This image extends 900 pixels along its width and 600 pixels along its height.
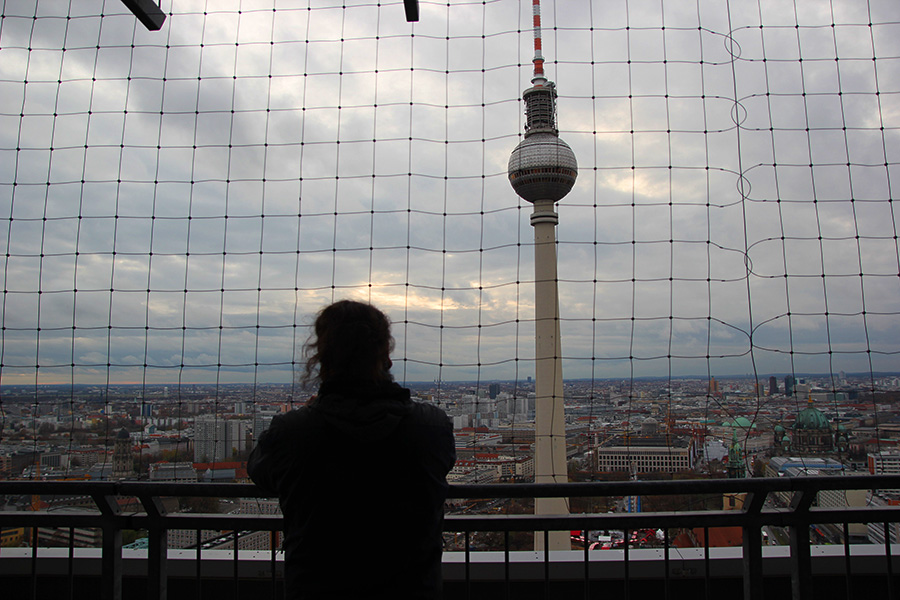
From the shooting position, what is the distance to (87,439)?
7.84 feet

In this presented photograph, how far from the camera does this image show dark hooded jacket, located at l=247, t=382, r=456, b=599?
1096 millimetres

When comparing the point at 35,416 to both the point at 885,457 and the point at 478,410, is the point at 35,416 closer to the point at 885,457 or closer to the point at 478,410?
the point at 478,410

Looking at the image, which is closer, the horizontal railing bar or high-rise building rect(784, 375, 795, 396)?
the horizontal railing bar

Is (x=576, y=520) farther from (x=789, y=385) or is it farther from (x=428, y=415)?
(x=789, y=385)

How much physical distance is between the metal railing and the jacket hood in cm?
63

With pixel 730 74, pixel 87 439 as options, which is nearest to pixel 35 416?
pixel 87 439

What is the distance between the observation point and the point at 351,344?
1184 millimetres

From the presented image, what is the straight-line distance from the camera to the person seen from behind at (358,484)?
1.10m

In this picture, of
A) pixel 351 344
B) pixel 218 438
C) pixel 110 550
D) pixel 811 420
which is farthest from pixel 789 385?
pixel 110 550

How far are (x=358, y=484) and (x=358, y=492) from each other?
15 mm

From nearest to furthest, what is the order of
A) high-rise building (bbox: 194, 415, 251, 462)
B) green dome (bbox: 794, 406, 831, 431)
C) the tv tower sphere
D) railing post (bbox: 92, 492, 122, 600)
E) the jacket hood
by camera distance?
the jacket hood < railing post (bbox: 92, 492, 122, 600) < high-rise building (bbox: 194, 415, 251, 462) < green dome (bbox: 794, 406, 831, 431) < the tv tower sphere

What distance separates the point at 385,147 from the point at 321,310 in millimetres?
1432

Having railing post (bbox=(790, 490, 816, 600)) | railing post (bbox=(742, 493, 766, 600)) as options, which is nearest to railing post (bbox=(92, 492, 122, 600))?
railing post (bbox=(742, 493, 766, 600))

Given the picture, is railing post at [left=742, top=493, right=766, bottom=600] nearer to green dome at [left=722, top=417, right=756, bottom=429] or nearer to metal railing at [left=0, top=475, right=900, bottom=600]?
metal railing at [left=0, top=475, right=900, bottom=600]
